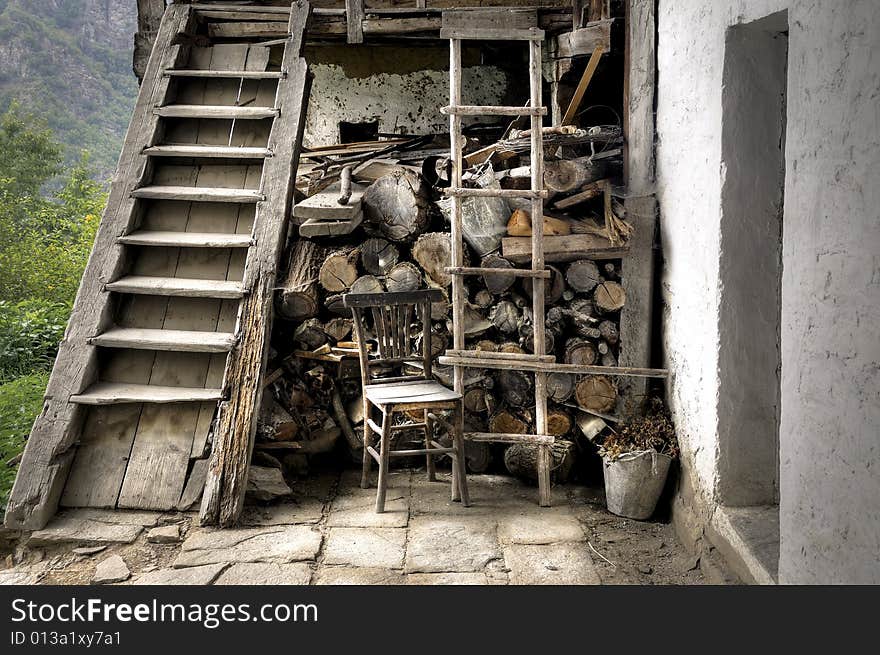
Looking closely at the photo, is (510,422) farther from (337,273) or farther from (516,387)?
(337,273)

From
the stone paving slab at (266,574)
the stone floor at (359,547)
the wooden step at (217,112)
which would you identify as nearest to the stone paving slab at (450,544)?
the stone floor at (359,547)

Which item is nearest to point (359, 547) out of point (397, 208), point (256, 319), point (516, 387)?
point (256, 319)

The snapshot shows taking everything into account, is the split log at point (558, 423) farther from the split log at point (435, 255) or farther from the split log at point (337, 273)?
the split log at point (337, 273)

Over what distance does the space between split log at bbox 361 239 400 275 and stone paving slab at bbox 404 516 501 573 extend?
5.19ft

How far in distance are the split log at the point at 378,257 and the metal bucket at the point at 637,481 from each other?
69.7 inches

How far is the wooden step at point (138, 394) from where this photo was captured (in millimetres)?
3910

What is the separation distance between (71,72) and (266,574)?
902 inches

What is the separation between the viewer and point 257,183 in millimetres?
4719

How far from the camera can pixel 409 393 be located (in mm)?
4277

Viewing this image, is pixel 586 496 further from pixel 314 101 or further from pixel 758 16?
pixel 314 101

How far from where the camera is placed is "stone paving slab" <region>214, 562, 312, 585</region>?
11.0 feet

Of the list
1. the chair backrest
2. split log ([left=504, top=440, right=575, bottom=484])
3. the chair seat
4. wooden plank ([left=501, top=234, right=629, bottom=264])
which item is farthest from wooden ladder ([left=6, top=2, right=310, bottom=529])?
split log ([left=504, top=440, right=575, bottom=484])
